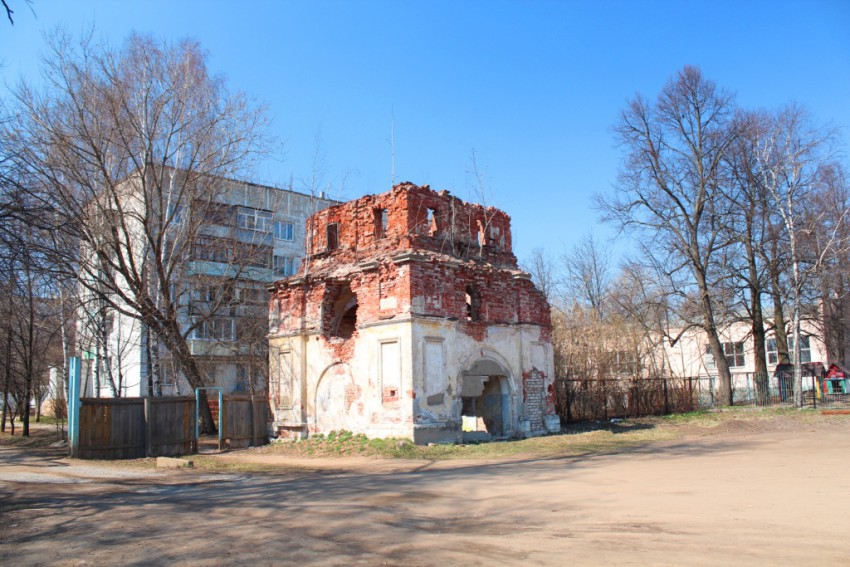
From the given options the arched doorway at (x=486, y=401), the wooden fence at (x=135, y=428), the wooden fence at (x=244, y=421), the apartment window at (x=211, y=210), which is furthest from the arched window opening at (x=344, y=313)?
the apartment window at (x=211, y=210)

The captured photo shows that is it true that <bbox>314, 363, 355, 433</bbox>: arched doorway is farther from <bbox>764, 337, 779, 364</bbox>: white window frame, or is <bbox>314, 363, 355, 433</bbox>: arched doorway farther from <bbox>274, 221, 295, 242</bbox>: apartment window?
<bbox>764, 337, 779, 364</bbox>: white window frame

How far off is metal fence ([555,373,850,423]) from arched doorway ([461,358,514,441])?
16.5 feet

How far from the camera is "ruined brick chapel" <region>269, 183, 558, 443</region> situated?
691 inches

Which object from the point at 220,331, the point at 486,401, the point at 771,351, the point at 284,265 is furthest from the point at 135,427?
the point at 771,351

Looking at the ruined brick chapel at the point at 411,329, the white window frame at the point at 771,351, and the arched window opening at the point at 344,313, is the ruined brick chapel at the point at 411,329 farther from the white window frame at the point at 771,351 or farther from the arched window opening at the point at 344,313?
the white window frame at the point at 771,351

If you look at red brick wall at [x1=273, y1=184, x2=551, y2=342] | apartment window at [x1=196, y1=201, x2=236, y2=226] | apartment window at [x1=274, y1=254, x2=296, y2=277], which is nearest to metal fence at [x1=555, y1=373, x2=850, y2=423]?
red brick wall at [x1=273, y1=184, x2=551, y2=342]

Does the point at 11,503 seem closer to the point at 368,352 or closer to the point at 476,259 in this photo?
the point at 368,352

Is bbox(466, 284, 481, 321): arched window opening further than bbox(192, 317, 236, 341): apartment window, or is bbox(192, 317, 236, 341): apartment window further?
bbox(192, 317, 236, 341): apartment window

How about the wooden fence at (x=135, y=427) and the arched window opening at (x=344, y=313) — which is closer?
Answer: the wooden fence at (x=135, y=427)

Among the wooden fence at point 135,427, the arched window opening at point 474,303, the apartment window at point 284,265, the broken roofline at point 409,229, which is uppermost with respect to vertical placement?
the apartment window at point 284,265

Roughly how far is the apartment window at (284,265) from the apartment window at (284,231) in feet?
4.12

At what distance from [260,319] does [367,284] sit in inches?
484

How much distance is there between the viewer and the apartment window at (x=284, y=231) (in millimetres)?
41250

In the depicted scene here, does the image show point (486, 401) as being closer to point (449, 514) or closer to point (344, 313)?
point (344, 313)
